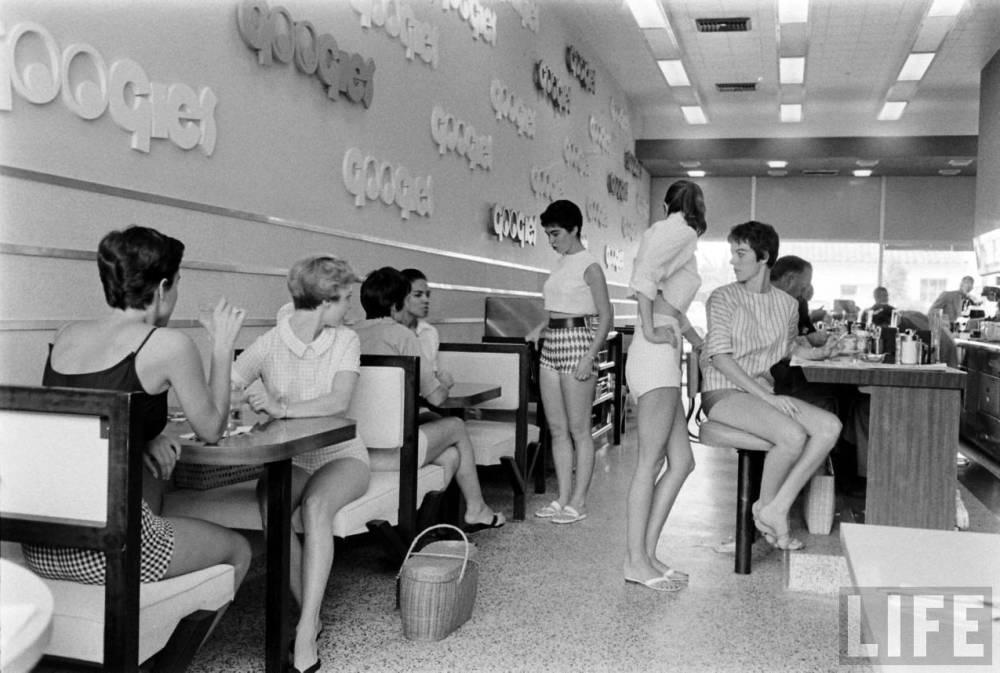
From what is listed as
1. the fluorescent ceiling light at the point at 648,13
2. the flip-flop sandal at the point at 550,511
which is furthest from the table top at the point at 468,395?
the fluorescent ceiling light at the point at 648,13

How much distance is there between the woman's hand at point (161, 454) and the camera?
206 cm

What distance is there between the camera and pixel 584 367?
4.28m

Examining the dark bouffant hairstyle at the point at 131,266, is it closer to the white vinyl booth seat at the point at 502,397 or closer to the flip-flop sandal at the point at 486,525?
the flip-flop sandal at the point at 486,525

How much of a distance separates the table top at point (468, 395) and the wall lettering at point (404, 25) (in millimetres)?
1944

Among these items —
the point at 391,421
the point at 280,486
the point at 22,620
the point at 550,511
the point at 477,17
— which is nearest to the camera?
the point at 22,620

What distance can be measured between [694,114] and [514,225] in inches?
232

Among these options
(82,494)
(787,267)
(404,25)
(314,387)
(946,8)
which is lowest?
(82,494)

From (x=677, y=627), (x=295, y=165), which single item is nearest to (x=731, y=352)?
(x=677, y=627)

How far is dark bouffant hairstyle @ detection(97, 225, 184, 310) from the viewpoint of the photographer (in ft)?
7.00

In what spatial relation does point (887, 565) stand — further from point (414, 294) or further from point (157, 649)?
point (414, 294)

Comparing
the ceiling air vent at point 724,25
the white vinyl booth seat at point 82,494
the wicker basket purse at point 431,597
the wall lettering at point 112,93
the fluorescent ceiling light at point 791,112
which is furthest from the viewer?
the fluorescent ceiling light at point 791,112

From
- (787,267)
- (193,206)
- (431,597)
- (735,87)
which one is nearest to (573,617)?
(431,597)

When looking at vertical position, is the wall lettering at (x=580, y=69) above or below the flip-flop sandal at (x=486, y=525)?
above

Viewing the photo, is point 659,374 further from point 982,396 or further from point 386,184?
point 982,396
